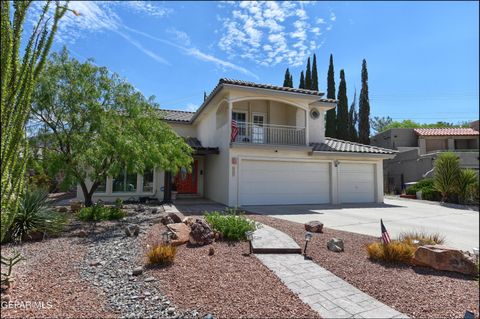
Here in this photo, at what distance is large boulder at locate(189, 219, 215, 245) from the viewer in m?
6.24

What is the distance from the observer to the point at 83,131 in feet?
28.0

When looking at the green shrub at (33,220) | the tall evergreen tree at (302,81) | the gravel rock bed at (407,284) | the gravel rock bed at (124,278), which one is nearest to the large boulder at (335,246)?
the gravel rock bed at (407,284)

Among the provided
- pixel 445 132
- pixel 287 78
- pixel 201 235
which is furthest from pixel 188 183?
pixel 445 132

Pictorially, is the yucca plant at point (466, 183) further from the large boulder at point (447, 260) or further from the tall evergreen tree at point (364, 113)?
the tall evergreen tree at point (364, 113)

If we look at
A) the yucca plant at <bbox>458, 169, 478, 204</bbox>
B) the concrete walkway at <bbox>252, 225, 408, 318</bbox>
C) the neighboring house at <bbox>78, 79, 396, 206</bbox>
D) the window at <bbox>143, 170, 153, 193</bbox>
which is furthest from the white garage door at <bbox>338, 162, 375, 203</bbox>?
A: the concrete walkway at <bbox>252, 225, 408, 318</bbox>

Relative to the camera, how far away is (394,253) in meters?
5.34

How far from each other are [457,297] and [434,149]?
33497mm

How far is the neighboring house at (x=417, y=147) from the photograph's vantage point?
80.8 feet

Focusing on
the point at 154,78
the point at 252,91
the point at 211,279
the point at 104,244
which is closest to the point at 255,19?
the point at 211,279

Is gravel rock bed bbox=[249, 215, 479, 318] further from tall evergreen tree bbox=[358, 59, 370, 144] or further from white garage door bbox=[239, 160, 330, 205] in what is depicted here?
tall evergreen tree bbox=[358, 59, 370, 144]

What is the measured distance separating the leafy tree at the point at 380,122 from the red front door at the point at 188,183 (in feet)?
174

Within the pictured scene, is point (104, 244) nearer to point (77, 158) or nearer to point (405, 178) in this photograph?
point (77, 158)

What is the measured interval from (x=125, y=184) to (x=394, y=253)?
1424cm

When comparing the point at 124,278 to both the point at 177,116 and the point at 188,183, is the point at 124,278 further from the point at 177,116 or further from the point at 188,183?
the point at 177,116
